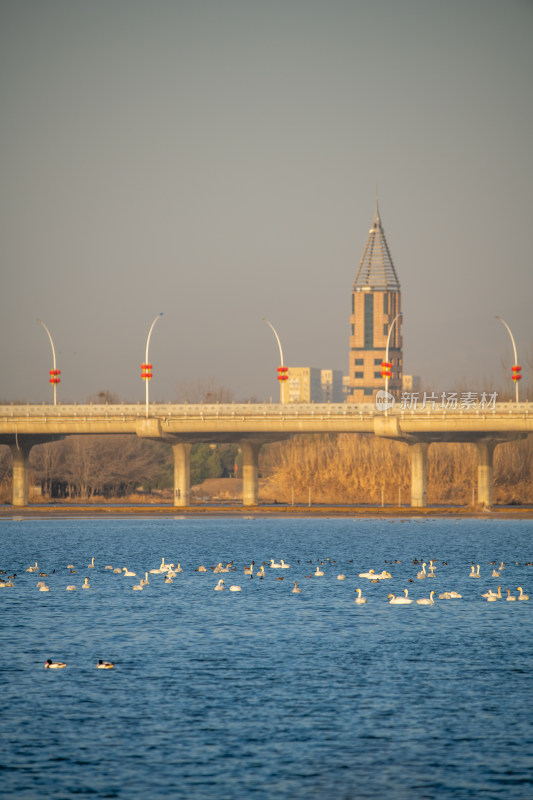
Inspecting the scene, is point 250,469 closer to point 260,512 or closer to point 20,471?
point 260,512

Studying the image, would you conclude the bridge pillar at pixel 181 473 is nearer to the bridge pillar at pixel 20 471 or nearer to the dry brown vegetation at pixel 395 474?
the dry brown vegetation at pixel 395 474

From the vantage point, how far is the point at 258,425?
129m

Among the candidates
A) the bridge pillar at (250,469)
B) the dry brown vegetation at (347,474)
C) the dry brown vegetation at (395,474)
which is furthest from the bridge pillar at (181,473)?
the dry brown vegetation at (347,474)

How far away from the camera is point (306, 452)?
506 feet

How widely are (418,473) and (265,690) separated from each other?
100392mm

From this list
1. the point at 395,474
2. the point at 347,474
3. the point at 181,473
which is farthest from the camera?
the point at 347,474

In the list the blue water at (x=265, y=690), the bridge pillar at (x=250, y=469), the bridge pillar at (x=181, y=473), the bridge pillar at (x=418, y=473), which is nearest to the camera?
the blue water at (x=265, y=690)

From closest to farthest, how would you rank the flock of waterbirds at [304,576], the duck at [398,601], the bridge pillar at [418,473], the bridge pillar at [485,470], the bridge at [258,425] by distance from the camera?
the duck at [398,601] → the flock of waterbirds at [304,576] → the bridge at [258,425] → the bridge pillar at [418,473] → the bridge pillar at [485,470]

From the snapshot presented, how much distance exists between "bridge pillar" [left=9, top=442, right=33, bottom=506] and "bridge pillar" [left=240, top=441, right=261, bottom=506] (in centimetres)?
2589

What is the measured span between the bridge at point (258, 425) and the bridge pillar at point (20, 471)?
6.7 inches

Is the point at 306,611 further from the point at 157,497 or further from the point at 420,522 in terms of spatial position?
the point at 157,497

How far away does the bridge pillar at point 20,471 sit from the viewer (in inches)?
5512

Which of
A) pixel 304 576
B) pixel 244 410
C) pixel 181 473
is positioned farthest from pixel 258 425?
pixel 304 576

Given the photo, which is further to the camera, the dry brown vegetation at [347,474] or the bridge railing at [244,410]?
the dry brown vegetation at [347,474]
